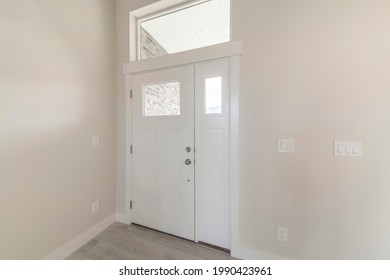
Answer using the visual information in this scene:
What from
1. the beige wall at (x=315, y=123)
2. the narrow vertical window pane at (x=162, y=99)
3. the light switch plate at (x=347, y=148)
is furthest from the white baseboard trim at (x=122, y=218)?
the light switch plate at (x=347, y=148)

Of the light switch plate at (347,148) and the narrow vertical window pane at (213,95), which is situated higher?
the narrow vertical window pane at (213,95)

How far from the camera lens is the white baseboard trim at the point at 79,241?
63.8 inches

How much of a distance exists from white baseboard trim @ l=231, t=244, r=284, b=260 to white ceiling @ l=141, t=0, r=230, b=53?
224cm

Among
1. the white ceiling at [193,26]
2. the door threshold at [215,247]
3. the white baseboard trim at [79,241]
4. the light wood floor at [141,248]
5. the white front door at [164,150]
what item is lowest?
the light wood floor at [141,248]

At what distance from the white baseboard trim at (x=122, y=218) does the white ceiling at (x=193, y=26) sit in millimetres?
2358

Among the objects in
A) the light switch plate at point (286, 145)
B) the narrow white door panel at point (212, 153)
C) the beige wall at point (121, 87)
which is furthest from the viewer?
the beige wall at point (121, 87)

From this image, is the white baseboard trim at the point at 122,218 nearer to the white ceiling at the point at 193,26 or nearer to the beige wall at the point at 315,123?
the beige wall at the point at 315,123

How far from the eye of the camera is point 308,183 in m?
1.44

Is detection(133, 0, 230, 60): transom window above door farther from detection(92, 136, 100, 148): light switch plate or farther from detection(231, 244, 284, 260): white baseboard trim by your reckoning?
detection(231, 244, 284, 260): white baseboard trim

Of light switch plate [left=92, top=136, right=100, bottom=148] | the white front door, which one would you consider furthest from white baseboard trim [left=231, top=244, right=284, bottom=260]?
light switch plate [left=92, top=136, right=100, bottom=148]

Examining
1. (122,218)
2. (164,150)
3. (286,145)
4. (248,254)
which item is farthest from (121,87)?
(248,254)

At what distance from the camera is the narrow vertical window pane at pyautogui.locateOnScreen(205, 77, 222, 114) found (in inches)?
70.2

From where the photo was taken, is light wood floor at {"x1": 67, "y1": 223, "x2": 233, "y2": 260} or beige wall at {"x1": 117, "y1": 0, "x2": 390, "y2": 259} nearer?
beige wall at {"x1": 117, "y1": 0, "x2": 390, "y2": 259}

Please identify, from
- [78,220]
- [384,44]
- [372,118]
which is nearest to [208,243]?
[78,220]
